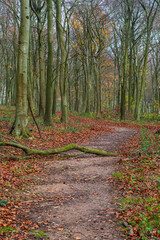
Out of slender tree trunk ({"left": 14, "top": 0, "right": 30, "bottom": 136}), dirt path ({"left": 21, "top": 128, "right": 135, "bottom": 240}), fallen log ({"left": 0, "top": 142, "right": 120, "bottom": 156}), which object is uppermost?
slender tree trunk ({"left": 14, "top": 0, "right": 30, "bottom": 136})

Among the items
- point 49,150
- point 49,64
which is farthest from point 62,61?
point 49,150

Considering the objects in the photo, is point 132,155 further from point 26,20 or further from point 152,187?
point 26,20

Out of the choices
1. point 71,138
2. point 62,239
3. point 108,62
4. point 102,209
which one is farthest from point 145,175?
point 108,62

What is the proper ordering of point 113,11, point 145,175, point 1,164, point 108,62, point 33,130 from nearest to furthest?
1. point 145,175
2. point 1,164
3. point 33,130
4. point 113,11
5. point 108,62

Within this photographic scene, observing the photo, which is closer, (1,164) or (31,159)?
Result: (1,164)

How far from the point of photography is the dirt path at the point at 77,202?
154 inches

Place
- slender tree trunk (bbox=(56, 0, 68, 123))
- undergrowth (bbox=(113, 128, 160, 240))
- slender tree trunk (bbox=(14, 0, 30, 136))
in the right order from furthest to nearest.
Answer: slender tree trunk (bbox=(56, 0, 68, 123))
slender tree trunk (bbox=(14, 0, 30, 136))
undergrowth (bbox=(113, 128, 160, 240))

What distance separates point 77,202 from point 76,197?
287 mm

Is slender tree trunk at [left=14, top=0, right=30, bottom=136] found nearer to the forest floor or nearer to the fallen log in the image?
the forest floor

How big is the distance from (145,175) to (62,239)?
134 inches

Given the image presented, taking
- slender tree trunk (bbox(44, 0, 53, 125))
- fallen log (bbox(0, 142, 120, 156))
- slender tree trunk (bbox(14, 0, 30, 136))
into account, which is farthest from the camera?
slender tree trunk (bbox(44, 0, 53, 125))

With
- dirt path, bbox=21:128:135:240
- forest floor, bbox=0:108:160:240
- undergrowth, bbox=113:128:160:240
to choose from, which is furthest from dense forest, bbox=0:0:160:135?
undergrowth, bbox=113:128:160:240

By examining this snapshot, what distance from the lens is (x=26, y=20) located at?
1046cm

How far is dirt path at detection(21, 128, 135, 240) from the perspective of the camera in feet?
12.8
